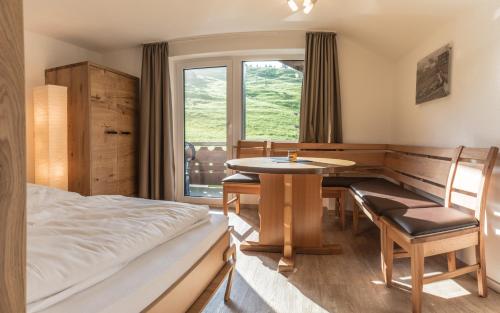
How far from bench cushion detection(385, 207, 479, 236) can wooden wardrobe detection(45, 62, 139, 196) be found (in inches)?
117

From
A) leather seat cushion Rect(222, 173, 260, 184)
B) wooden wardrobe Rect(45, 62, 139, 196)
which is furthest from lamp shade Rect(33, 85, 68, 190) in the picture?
leather seat cushion Rect(222, 173, 260, 184)

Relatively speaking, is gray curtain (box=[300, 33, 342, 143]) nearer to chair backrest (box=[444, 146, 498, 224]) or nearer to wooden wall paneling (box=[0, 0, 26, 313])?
chair backrest (box=[444, 146, 498, 224])

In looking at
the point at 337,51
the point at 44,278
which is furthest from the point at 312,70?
the point at 44,278

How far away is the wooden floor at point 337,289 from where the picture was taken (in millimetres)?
1580

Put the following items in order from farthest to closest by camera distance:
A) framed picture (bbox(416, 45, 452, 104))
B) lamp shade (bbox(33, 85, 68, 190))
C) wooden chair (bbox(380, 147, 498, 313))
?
lamp shade (bbox(33, 85, 68, 190)) < framed picture (bbox(416, 45, 452, 104)) < wooden chair (bbox(380, 147, 498, 313))

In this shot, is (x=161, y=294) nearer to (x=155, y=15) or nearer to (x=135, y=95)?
(x=155, y=15)

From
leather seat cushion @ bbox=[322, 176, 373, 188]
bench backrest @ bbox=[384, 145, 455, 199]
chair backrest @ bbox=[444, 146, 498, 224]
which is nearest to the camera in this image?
chair backrest @ bbox=[444, 146, 498, 224]

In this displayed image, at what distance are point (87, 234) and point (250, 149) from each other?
8.24ft

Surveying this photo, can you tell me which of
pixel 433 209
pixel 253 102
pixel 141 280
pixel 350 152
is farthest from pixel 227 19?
pixel 141 280

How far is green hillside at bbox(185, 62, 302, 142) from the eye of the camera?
148 inches

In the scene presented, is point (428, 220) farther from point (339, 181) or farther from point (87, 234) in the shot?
point (87, 234)

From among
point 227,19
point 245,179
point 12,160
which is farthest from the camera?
point 227,19

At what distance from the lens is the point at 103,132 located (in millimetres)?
3326

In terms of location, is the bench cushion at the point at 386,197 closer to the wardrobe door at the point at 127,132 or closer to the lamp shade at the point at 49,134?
the wardrobe door at the point at 127,132
